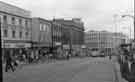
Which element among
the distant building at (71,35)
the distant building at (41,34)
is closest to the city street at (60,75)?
the distant building at (41,34)

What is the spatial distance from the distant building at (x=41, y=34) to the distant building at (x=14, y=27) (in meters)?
4.00

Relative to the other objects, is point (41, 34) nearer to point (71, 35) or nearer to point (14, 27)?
point (14, 27)

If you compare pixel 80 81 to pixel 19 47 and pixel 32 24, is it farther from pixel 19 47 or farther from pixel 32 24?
pixel 32 24

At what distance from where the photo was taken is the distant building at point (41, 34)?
5772cm

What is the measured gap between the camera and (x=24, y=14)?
167ft

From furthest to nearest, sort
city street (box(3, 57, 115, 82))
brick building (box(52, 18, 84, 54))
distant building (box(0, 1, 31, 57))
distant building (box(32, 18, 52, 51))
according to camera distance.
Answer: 1. brick building (box(52, 18, 84, 54))
2. distant building (box(32, 18, 52, 51))
3. distant building (box(0, 1, 31, 57))
4. city street (box(3, 57, 115, 82))

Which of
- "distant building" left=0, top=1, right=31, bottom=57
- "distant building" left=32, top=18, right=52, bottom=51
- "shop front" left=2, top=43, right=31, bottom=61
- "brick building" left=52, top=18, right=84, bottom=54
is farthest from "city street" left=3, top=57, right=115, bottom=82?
"brick building" left=52, top=18, right=84, bottom=54

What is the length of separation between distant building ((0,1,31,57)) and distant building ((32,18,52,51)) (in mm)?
3996

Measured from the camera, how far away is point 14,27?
46188mm

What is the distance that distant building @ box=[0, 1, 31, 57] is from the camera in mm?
42650

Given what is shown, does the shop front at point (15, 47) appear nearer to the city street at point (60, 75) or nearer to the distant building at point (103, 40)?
the city street at point (60, 75)

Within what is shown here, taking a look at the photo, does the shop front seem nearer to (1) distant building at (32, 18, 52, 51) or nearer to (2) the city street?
(1) distant building at (32, 18, 52, 51)

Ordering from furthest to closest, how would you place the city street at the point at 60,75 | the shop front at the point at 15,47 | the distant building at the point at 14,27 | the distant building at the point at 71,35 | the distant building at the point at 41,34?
1. the distant building at the point at 71,35
2. the distant building at the point at 41,34
3. the shop front at the point at 15,47
4. the distant building at the point at 14,27
5. the city street at the point at 60,75

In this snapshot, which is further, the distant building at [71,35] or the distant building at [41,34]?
the distant building at [71,35]
